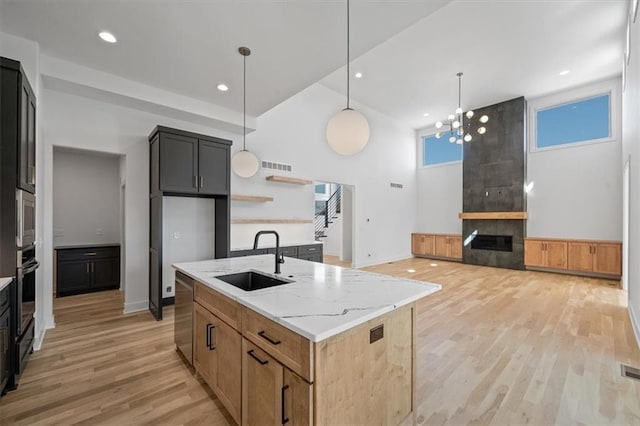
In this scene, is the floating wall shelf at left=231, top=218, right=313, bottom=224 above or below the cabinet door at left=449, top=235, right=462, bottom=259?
above

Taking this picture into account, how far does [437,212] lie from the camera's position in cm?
903

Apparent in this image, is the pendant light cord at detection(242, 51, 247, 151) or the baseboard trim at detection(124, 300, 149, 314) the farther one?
the baseboard trim at detection(124, 300, 149, 314)

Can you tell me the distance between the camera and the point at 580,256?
6227mm

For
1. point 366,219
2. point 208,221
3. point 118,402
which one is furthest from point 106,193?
point 366,219

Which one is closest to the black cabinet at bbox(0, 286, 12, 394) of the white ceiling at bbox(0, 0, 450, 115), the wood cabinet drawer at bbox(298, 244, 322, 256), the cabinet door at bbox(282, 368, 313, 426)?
the cabinet door at bbox(282, 368, 313, 426)

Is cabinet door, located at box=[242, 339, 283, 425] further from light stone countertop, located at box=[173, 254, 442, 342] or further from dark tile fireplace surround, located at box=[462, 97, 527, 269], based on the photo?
dark tile fireplace surround, located at box=[462, 97, 527, 269]

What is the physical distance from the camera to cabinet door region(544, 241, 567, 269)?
21.2 feet

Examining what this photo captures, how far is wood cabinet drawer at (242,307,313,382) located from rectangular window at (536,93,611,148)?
8.55 metres

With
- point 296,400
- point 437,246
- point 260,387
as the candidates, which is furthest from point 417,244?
point 296,400

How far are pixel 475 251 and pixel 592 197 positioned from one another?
9.25ft

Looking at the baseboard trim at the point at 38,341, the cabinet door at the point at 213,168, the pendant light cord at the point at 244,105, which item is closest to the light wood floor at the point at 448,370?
the baseboard trim at the point at 38,341

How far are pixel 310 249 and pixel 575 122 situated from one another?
7.13 meters

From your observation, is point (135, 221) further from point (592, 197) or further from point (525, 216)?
point (592, 197)

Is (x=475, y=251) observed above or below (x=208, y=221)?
below
